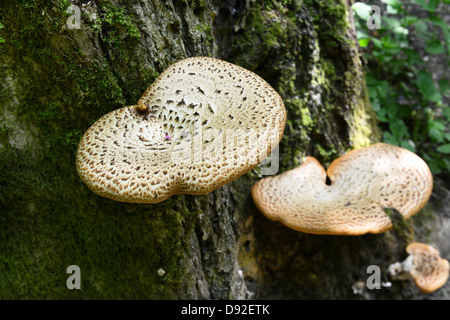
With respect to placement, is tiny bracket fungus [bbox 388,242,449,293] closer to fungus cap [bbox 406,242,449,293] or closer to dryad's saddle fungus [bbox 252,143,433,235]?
fungus cap [bbox 406,242,449,293]

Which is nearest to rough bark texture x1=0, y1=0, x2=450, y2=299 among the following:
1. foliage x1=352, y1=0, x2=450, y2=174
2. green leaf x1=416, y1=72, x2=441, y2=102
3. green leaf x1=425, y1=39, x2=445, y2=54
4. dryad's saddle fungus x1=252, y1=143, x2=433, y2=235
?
dryad's saddle fungus x1=252, y1=143, x2=433, y2=235

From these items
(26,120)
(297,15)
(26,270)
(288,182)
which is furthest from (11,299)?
(297,15)

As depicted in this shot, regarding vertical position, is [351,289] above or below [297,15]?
below

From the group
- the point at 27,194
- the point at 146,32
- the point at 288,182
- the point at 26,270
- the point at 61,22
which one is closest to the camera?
the point at 61,22

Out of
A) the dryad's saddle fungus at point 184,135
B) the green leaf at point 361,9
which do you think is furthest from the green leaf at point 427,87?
the dryad's saddle fungus at point 184,135

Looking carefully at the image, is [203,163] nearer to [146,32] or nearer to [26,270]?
[146,32]

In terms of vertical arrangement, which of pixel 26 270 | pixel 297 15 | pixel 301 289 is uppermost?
pixel 297 15

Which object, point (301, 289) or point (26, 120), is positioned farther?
point (301, 289)

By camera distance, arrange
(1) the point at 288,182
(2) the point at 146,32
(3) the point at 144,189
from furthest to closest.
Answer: (1) the point at 288,182 < (2) the point at 146,32 < (3) the point at 144,189
